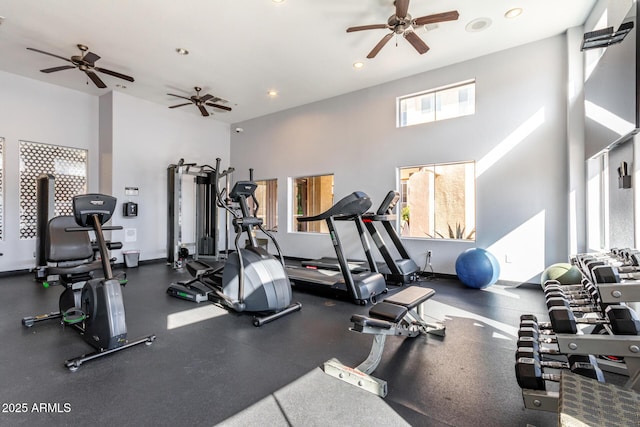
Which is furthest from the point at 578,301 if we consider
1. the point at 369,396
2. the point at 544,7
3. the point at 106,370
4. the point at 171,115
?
the point at 171,115

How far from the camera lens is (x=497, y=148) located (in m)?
4.94

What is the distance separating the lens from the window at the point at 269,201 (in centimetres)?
839

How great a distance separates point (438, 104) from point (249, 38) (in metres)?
3.52

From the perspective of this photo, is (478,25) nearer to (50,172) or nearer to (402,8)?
(402,8)

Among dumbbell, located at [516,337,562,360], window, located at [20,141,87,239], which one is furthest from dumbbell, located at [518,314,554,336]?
window, located at [20,141,87,239]

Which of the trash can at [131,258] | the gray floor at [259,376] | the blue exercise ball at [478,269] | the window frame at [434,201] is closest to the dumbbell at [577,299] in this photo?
the gray floor at [259,376]

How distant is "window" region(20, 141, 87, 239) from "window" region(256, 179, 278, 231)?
397 cm

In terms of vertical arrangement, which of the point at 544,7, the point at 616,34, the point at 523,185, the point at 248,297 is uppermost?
the point at 544,7

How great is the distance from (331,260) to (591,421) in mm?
5056

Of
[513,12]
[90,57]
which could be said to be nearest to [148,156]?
[90,57]

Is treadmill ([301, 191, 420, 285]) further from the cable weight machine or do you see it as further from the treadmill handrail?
the cable weight machine

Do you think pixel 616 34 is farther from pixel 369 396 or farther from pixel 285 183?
pixel 285 183

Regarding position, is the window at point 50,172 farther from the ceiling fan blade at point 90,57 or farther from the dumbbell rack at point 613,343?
the dumbbell rack at point 613,343

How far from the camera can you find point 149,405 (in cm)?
186
